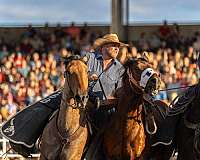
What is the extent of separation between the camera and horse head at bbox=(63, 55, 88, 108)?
8359 millimetres

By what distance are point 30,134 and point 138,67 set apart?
1.89 m

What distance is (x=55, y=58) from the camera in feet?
69.3

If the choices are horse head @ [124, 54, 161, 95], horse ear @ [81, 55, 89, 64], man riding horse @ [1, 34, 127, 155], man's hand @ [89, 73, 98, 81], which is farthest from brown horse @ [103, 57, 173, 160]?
horse ear @ [81, 55, 89, 64]

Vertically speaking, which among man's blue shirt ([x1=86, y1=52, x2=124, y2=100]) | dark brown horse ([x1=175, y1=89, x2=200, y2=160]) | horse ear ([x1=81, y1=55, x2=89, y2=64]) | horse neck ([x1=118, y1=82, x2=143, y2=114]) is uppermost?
horse ear ([x1=81, y1=55, x2=89, y2=64])

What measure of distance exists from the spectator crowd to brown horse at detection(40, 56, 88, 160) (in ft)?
24.5

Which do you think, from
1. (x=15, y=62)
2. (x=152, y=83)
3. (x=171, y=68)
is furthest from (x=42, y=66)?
(x=152, y=83)

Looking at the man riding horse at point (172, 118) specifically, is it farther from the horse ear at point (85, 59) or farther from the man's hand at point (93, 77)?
the horse ear at point (85, 59)

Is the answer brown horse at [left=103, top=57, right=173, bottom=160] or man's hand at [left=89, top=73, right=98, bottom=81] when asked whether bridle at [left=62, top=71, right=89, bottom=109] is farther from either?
brown horse at [left=103, top=57, right=173, bottom=160]

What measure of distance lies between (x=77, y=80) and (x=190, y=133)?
5.56 feet

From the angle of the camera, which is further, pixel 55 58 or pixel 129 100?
pixel 55 58

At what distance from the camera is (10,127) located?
9570 mm

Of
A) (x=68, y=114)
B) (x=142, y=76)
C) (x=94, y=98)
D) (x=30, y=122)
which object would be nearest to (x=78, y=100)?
(x=68, y=114)

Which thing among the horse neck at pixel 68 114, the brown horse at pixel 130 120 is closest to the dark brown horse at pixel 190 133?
the brown horse at pixel 130 120

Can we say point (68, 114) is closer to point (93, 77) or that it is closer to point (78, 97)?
point (78, 97)
